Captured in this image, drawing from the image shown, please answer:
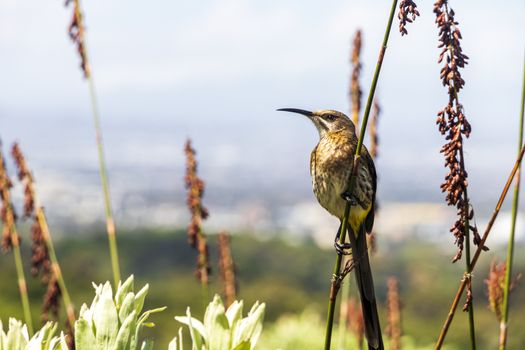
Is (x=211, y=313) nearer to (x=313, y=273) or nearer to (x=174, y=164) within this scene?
(x=313, y=273)

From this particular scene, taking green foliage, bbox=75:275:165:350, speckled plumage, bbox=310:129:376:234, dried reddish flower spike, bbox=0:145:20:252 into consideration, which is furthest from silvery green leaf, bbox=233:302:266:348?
dried reddish flower spike, bbox=0:145:20:252

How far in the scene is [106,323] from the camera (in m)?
2.06

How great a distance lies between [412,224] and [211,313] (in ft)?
347

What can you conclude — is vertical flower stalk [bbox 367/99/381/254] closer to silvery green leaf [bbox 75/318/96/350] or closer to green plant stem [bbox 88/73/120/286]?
green plant stem [bbox 88/73/120/286]

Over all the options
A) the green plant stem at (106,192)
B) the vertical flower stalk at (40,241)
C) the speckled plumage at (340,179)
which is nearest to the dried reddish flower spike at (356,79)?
the speckled plumage at (340,179)

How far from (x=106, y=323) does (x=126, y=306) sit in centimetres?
7

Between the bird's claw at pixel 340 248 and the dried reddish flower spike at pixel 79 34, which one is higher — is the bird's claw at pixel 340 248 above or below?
below

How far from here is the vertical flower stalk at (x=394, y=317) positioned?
14.8ft

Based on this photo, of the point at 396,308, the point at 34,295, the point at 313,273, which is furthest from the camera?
the point at 313,273

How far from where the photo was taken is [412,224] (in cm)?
10575

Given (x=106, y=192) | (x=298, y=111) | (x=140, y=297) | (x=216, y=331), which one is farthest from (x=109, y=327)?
(x=298, y=111)

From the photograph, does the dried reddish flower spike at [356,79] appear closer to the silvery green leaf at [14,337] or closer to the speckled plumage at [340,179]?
the speckled plumage at [340,179]

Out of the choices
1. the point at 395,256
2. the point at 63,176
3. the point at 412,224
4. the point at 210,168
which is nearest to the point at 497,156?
the point at 210,168

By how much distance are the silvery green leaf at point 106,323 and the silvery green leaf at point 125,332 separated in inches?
0.9
